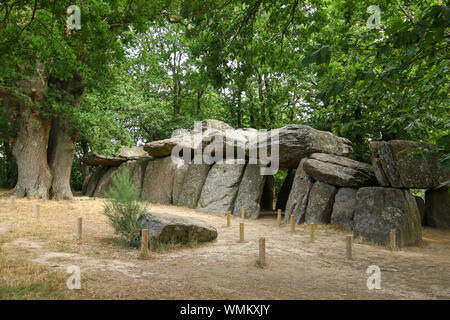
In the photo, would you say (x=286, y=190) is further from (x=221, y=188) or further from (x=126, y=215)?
(x=126, y=215)

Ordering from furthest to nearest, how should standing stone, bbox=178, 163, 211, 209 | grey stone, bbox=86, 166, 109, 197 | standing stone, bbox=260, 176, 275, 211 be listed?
grey stone, bbox=86, 166, 109, 197, standing stone, bbox=260, 176, 275, 211, standing stone, bbox=178, 163, 211, 209

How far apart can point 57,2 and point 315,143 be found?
25.5ft

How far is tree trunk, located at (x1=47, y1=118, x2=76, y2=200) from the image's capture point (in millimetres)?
12328

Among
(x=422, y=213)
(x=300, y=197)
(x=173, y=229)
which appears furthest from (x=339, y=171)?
(x=173, y=229)

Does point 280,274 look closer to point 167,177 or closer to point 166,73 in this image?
point 167,177

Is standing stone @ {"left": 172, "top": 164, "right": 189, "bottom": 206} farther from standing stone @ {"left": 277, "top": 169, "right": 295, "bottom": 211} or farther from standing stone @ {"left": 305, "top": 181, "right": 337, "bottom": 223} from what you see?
standing stone @ {"left": 305, "top": 181, "right": 337, "bottom": 223}

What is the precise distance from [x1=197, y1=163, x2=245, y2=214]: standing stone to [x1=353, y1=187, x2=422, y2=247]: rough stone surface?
191 inches

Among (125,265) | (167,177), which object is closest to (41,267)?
(125,265)

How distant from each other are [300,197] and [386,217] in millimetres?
Answer: 2814

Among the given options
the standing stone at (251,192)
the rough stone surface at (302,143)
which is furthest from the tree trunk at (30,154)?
the rough stone surface at (302,143)

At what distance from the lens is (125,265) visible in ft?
15.0

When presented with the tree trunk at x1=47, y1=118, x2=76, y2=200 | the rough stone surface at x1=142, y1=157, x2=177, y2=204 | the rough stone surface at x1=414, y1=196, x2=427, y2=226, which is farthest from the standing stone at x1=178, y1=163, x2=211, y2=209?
the rough stone surface at x1=414, y1=196, x2=427, y2=226

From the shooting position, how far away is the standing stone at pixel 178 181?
13.4 m

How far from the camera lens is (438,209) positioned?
970 centimetres
